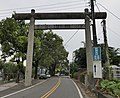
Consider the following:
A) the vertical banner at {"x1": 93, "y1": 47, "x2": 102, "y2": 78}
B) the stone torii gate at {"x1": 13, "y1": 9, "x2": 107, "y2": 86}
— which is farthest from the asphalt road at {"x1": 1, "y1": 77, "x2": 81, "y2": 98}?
the stone torii gate at {"x1": 13, "y1": 9, "x2": 107, "y2": 86}

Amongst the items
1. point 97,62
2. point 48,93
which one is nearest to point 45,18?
point 48,93

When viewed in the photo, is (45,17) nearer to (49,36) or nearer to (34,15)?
(34,15)

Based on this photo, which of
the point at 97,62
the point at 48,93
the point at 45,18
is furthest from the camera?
the point at 45,18

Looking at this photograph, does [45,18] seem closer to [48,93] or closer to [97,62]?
[48,93]

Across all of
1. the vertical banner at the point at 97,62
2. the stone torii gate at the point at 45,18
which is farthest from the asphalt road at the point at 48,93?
the stone torii gate at the point at 45,18

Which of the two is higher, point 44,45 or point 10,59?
point 44,45

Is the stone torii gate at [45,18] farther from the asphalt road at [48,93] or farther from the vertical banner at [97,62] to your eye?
the vertical banner at [97,62]

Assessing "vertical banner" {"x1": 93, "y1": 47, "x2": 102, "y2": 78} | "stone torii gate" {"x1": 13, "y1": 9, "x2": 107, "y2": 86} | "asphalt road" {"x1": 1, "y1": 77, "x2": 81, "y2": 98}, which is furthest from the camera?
"stone torii gate" {"x1": 13, "y1": 9, "x2": 107, "y2": 86}

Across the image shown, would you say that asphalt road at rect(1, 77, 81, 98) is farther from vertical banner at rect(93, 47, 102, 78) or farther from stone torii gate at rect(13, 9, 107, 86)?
stone torii gate at rect(13, 9, 107, 86)

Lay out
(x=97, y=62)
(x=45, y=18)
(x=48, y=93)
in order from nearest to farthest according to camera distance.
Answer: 1. (x=97, y=62)
2. (x=48, y=93)
3. (x=45, y=18)

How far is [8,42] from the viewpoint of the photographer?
4025cm

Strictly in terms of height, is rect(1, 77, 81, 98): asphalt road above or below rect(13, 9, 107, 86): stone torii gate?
below

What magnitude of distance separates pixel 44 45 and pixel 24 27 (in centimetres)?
1666

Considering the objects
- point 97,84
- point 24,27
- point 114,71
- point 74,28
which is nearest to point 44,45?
point 24,27
